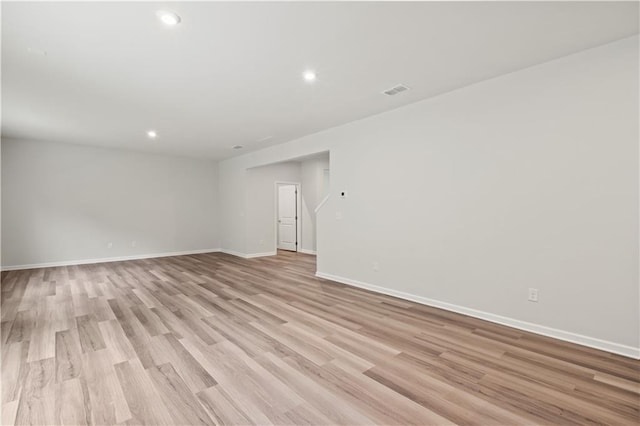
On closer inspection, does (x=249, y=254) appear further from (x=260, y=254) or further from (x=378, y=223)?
(x=378, y=223)

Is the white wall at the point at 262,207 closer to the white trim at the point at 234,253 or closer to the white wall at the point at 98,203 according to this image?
the white trim at the point at 234,253

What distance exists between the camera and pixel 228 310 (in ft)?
11.7

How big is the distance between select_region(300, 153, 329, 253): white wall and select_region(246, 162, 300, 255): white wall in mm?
684

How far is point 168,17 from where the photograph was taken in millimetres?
2148

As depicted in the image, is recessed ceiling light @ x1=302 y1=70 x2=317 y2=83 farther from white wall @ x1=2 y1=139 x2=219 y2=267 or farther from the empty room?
white wall @ x1=2 y1=139 x2=219 y2=267

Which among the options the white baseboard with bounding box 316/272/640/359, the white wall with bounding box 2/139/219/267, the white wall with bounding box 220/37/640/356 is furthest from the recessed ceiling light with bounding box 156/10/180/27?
the white wall with bounding box 2/139/219/267

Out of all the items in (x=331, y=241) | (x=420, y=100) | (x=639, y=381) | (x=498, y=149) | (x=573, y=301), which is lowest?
(x=639, y=381)

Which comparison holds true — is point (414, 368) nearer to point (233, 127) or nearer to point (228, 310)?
point (228, 310)

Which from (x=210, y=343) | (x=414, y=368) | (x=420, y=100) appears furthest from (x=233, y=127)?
(x=414, y=368)

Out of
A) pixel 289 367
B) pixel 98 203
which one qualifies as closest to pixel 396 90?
pixel 289 367

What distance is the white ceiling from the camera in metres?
2.13

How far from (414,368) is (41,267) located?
7.74 metres

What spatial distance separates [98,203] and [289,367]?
6.89m

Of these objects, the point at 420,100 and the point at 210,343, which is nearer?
the point at 210,343
